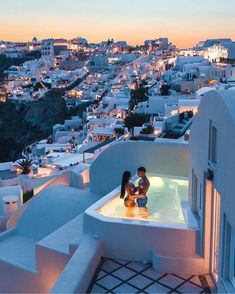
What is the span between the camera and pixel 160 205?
704cm

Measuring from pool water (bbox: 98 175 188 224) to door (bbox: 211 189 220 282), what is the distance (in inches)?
31.3

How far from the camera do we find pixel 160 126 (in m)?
28.7

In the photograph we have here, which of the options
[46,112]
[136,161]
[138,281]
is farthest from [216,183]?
[46,112]

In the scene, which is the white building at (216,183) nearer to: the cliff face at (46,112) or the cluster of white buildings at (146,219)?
the cluster of white buildings at (146,219)

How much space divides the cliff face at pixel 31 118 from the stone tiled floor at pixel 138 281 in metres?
51.1

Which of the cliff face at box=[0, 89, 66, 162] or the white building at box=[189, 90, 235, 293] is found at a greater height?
the white building at box=[189, 90, 235, 293]

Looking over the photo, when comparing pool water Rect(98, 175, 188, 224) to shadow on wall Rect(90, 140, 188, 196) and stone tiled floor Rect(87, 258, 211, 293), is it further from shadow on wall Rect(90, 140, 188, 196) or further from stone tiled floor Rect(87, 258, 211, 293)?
stone tiled floor Rect(87, 258, 211, 293)

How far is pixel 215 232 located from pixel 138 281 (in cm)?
116

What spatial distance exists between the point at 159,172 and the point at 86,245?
3.17 meters

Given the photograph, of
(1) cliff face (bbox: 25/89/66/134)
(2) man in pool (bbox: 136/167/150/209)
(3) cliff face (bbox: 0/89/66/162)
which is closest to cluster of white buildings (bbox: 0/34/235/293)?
(2) man in pool (bbox: 136/167/150/209)

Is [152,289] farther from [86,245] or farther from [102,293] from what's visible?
[86,245]

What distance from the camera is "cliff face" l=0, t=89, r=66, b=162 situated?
63094mm

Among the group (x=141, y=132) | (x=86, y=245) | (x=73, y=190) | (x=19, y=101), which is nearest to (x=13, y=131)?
(x=19, y=101)

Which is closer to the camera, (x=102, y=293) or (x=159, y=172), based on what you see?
(x=102, y=293)
